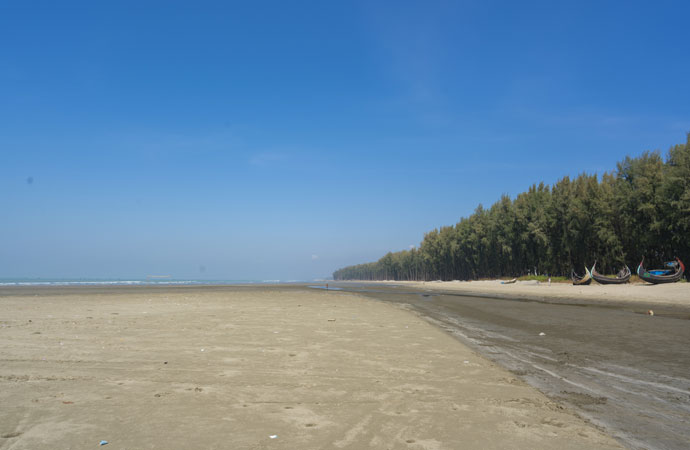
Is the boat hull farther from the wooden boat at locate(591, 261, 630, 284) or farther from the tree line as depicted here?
the tree line

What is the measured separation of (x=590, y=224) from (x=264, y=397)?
6123 cm

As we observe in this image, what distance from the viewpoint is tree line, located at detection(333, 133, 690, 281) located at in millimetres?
40594

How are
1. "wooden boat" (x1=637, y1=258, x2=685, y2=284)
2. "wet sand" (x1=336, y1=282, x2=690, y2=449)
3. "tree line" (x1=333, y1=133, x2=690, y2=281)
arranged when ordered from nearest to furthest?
1. "wet sand" (x1=336, y1=282, x2=690, y2=449)
2. "wooden boat" (x1=637, y1=258, x2=685, y2=284)
3. "tree line" (x1=333, y1=133, x2=690, y2=281)

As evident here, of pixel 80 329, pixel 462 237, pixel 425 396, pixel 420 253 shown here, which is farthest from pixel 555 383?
pixel 420 253

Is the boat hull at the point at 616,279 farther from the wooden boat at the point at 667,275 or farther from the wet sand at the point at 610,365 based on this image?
the wet sand at the point at 610,365

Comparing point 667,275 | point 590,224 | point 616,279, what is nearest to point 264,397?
point 667,275

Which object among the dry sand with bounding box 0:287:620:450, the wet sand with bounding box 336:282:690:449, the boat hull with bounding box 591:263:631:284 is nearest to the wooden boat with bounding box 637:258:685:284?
the boat hull with bounding box 591:263:631:284

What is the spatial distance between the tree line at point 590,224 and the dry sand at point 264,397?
42870 mm

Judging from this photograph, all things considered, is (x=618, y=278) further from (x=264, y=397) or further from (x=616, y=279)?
(x=264, y=397)

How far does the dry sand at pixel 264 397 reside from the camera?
13.7ft

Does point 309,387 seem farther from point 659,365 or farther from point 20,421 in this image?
point 659,365

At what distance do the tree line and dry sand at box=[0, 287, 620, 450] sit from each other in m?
42.9

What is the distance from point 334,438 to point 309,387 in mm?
2011

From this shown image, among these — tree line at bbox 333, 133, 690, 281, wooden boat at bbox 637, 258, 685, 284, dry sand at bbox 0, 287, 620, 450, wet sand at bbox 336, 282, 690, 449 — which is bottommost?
wet sand at bbox 336, 282, 690, 449
